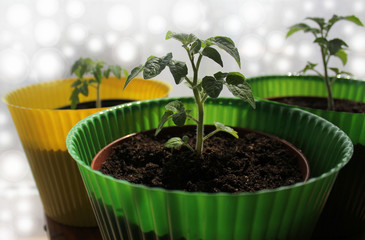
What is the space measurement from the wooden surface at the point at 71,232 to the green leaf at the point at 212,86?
1.86ft

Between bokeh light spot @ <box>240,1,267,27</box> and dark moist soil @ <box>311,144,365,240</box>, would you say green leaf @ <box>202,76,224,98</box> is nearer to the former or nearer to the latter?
dark moist soil @ <box>311,144,365,240</box>

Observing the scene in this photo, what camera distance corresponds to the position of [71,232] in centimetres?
87

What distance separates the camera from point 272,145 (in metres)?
0.66

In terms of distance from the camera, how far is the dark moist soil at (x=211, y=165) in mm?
529

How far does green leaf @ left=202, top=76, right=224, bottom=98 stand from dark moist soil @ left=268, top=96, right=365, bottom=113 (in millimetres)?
483

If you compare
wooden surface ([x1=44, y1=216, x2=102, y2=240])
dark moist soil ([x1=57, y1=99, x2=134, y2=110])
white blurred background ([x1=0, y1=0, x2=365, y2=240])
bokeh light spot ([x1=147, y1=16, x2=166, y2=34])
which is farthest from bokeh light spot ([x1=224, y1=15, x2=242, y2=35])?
wooden surface ([x1=44, y1=216, x2=102, y2=240])

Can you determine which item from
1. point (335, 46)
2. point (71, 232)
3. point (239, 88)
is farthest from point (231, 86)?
point (71, 232)

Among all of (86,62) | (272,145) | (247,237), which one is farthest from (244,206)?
(86,62)

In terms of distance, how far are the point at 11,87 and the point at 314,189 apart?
104 cm

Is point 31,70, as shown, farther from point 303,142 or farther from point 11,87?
point 303,142

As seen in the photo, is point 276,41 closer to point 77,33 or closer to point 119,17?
point 119,17

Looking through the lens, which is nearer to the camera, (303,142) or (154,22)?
(303,142)

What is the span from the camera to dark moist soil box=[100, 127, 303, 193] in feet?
1.73

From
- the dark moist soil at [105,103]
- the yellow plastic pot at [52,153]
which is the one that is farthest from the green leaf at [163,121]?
the dark moist soil at [105,103]
